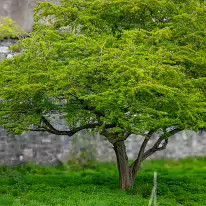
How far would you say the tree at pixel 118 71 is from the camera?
758 centimetres

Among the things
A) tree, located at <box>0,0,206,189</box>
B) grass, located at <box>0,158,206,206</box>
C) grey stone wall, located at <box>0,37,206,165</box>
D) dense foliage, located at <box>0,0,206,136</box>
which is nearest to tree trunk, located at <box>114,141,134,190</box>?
tree, located at <box>0,0,206,189</box>

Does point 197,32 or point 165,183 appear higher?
point 197,32

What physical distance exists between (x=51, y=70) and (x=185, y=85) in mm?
2563

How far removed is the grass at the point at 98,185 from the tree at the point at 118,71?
87 centimetres

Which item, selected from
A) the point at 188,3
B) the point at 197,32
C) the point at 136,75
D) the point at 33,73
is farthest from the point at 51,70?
the point at 188,3

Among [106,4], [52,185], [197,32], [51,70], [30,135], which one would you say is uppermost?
[106,4]

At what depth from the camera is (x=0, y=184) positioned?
10.1 metres

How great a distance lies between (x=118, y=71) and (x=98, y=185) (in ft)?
12.0

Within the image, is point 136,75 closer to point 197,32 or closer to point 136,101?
point 136,101

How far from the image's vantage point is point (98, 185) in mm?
10258

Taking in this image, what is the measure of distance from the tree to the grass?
2.85 ft

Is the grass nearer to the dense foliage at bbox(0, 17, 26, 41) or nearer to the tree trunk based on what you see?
the tree trunk

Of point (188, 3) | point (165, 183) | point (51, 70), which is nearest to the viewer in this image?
point (51, 70)

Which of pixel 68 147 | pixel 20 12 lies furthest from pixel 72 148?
pixel 20 12
